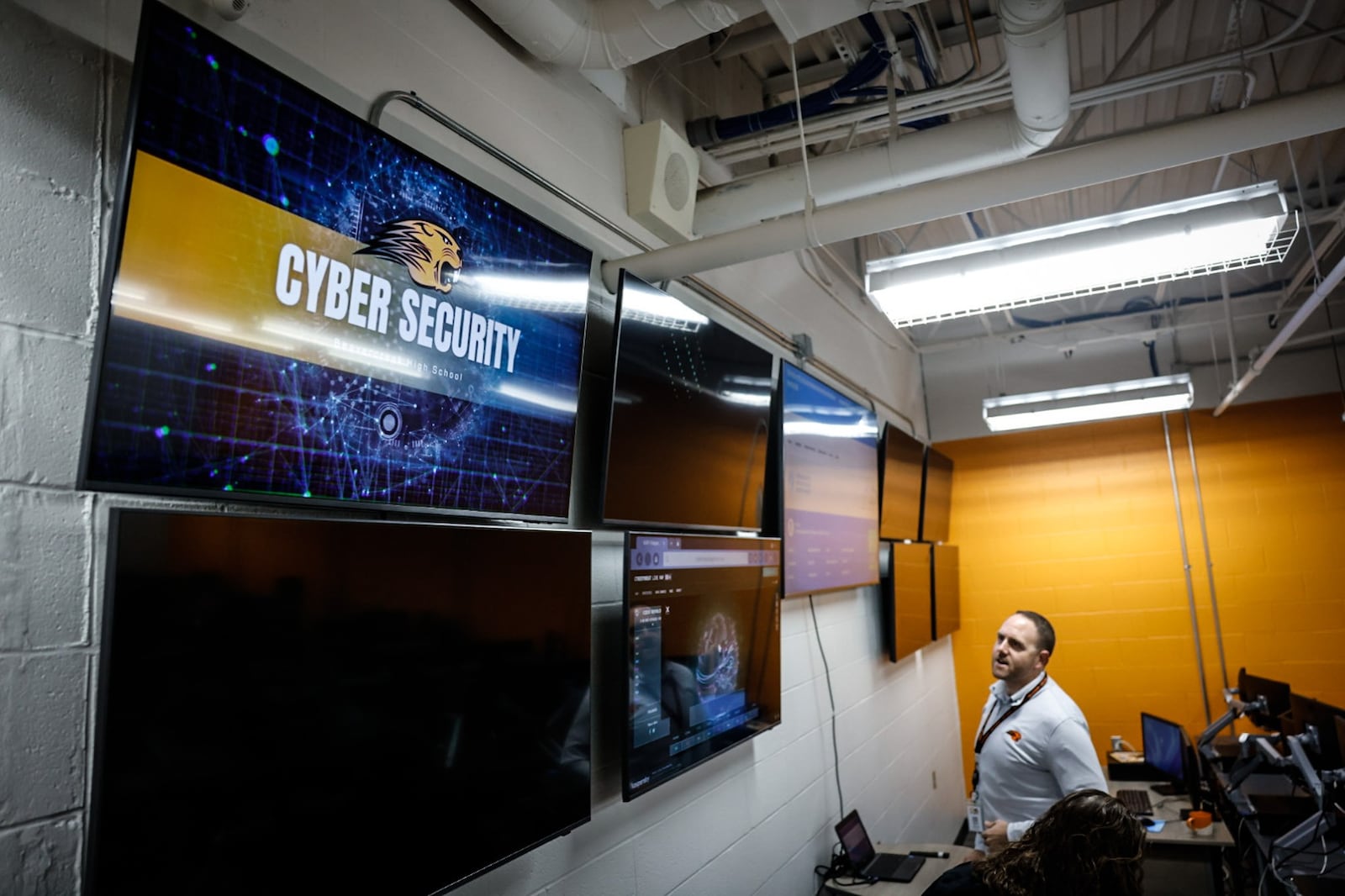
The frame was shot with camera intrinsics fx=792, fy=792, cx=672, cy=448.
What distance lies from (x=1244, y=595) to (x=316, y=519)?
250 inches

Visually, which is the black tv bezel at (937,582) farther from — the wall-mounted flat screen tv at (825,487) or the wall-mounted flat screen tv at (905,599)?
the wall-mounted flat screen tv at (825,487)

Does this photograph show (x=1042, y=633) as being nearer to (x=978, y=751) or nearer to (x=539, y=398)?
(x=978, y=751)

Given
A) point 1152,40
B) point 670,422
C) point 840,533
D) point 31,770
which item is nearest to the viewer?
point 31,770

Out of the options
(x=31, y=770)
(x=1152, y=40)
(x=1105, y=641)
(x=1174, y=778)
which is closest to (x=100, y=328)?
(x=31, y=770)

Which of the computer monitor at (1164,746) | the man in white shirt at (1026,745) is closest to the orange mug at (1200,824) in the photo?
the computer monitor at (1164,746)

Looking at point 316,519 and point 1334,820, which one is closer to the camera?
point 316,519

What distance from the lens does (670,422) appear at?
7.54ft

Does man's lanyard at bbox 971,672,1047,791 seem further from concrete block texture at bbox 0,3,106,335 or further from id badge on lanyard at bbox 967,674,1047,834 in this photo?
concrete block texture at bbox 0,3,106,335

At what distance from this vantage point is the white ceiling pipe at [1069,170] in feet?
5.51

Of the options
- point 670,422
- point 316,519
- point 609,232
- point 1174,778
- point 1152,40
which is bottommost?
point 1174,778

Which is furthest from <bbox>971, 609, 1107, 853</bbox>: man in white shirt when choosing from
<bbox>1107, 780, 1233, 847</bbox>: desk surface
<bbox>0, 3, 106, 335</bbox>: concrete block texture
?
<bbox>0, 3, 106, 335</bbox>: concrete block texture

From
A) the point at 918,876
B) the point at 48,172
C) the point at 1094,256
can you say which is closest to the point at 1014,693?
the point at 918,876

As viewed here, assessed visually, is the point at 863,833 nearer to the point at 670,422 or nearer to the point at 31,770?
the point at 670,422

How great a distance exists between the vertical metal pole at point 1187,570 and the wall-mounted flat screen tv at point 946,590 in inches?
61.0
